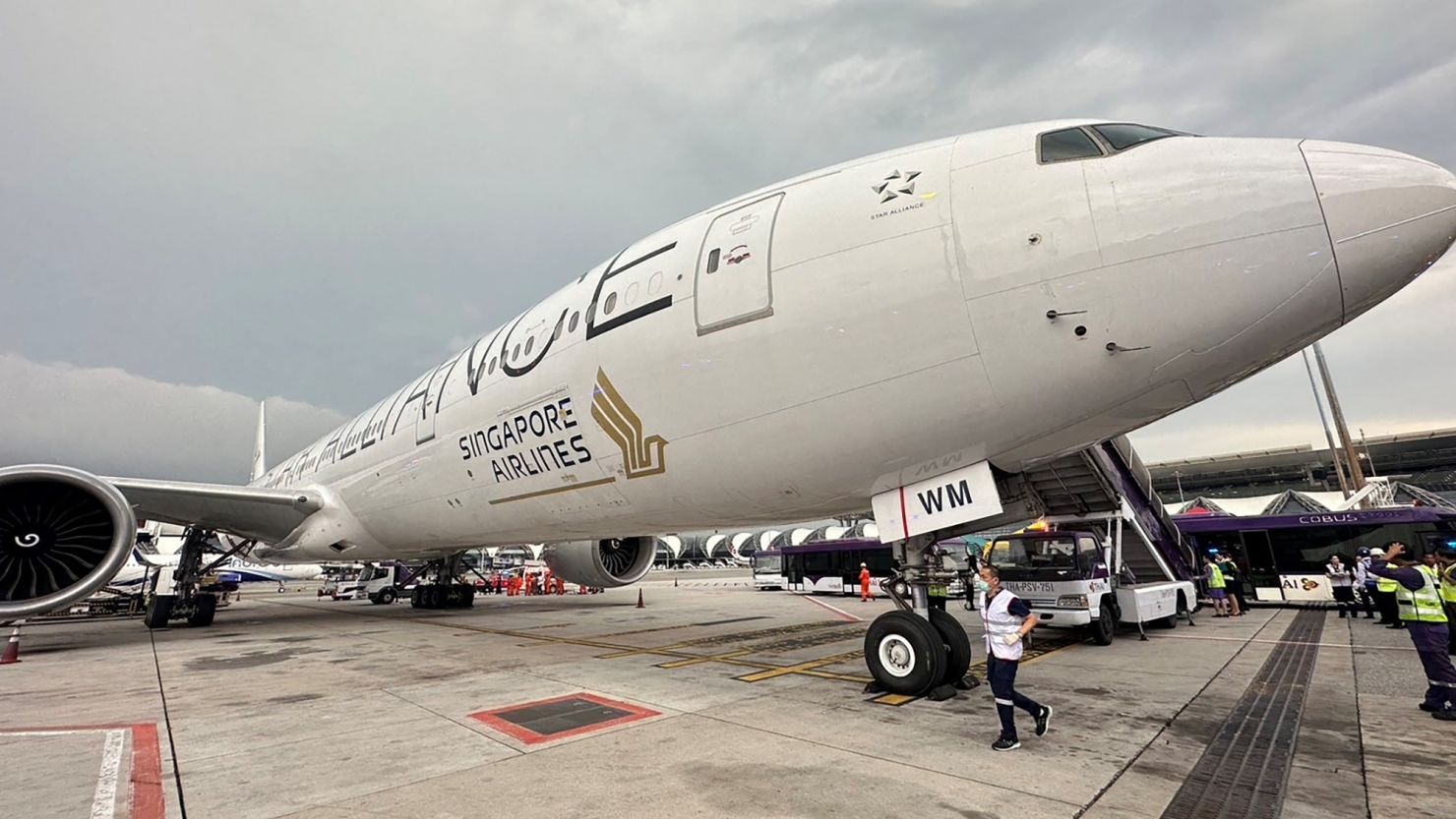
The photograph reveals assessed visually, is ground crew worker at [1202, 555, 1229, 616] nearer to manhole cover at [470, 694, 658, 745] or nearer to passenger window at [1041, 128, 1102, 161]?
passenger window at [1041, 128, 1102, 161]

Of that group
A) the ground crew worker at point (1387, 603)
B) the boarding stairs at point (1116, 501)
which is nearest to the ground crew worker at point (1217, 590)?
the boarding stairs at point (1116, 501)

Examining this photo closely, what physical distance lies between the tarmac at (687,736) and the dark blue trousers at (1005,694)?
0.71 ft

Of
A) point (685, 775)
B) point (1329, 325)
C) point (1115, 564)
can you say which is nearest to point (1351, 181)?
point (1329, 325)

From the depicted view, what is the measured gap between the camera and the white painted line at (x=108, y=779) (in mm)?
3891

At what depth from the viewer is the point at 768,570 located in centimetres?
3178

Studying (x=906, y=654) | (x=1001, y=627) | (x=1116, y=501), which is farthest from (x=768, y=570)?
(x=1001, y=627)

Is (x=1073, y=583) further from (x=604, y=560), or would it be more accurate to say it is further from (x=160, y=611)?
(x=160, y=611)

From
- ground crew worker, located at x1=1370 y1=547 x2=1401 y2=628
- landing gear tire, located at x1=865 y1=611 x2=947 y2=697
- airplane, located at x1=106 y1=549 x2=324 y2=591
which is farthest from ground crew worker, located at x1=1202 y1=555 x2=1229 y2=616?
airplane, located at x1=106 y1=549 x2=324 y2=591

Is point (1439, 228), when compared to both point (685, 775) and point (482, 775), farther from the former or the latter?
point (482, 775)

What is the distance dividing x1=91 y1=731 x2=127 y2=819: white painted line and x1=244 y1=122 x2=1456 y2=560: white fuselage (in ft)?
13.7

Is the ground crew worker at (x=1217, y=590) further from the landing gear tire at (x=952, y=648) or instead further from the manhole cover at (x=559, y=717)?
the manhole cover at (x=559, y=717)

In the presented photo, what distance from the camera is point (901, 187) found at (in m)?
5.48

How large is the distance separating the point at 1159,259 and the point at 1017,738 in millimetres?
3379

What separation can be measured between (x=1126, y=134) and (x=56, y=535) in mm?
15398
